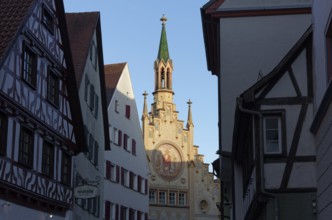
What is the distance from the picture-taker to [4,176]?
58.7 ft

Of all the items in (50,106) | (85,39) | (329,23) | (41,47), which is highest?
(85,39)

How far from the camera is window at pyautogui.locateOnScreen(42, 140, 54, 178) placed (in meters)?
21.7

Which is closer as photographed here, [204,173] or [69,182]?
[69,182]

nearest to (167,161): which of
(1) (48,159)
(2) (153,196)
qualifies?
(2) (153,196)

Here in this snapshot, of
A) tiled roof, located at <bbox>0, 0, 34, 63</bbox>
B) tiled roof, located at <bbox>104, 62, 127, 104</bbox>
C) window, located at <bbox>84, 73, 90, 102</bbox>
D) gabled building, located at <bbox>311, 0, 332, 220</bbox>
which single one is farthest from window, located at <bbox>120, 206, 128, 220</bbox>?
gabled building, located at <bbox>311, 0, 332, 220</bbox>

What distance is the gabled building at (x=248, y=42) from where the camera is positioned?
80.2 feet

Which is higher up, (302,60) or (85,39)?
(85,39)

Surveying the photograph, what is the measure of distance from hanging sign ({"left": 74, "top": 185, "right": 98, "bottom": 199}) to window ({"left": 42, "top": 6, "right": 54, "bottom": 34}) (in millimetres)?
5233

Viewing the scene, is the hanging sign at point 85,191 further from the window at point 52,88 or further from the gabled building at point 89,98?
the window at point 52,88

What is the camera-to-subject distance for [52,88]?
74.6 ft

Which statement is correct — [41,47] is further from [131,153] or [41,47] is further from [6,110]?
[131,153]

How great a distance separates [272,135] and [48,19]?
9.34 m

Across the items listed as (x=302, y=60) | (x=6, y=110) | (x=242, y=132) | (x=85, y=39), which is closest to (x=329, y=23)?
(x=302, y=60)

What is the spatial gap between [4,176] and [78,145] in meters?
7.24
